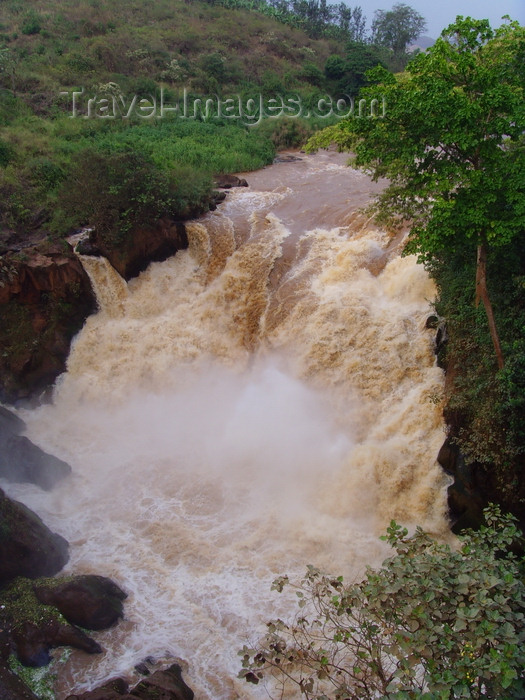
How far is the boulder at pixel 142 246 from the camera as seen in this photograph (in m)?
15.8

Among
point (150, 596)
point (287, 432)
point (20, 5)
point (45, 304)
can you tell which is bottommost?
point (150, 596)

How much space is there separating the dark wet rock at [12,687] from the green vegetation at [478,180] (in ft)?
25.9

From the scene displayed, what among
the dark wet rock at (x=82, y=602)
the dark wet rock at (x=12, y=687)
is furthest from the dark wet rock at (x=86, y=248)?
the dark wet rock at (x=12, y=687)

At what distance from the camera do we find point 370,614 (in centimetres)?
466

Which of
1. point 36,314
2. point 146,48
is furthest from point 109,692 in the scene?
point 146,48

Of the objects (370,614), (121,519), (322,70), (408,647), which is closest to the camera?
(408,647)

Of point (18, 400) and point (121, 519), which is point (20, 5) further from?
point (121, 519)

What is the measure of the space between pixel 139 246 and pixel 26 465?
24.2 feet

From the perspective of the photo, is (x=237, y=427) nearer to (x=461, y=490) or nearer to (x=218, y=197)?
(x=461, y=490)

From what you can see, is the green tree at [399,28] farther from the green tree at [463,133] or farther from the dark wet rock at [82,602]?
the dark wet rock at [82,602]

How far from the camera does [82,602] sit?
8422 millimetres

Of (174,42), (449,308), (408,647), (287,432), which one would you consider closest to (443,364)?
(449,308)

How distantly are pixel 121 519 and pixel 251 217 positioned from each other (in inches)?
419

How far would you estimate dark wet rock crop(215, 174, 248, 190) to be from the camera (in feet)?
66.1
